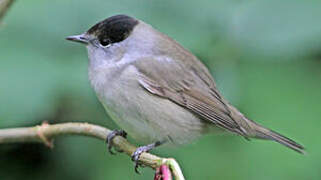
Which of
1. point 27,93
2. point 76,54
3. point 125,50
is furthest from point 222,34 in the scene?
point 27,93

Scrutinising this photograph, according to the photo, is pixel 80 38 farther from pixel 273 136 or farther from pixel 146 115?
pixel 273 136

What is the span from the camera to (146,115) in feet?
12.9

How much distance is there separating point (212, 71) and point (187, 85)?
328 millimetres

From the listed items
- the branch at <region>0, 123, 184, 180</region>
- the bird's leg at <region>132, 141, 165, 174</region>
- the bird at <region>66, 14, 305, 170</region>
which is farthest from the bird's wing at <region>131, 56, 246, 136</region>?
the branch at <region>0, 123, 184, 180</region>

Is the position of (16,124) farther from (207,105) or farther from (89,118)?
(207,105)

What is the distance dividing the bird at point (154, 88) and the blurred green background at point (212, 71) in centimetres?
20

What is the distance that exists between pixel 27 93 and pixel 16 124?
20cm

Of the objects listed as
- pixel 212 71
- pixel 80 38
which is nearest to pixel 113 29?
pixel 80 38

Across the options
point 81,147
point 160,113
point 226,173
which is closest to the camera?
point 160,113

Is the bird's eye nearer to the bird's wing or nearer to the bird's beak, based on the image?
the bird's beak

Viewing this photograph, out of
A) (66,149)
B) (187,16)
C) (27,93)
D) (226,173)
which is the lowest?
(226,173)

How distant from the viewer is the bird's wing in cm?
412

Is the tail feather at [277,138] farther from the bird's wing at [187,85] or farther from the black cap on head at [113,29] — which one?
the black cap on head at [113,29]

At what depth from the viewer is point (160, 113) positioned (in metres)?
4.01
